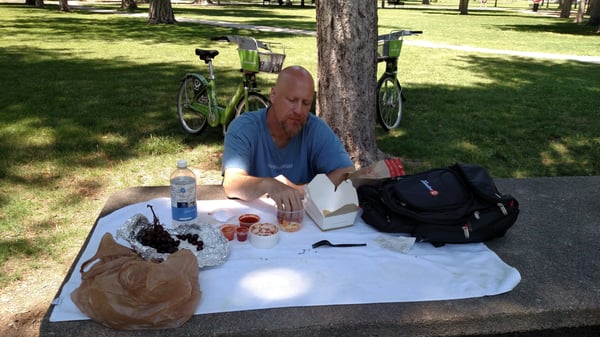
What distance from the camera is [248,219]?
225 cm

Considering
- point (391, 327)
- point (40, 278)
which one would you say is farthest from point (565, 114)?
point (40, 278)

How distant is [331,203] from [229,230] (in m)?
0.50

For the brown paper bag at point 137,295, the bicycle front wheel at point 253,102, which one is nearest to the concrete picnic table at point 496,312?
the brown paper bag at point 137,295

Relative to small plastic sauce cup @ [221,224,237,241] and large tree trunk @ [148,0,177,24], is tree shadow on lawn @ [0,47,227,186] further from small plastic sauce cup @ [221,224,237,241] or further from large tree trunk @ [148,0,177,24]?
large tree trunk @ [148,0,177,24]

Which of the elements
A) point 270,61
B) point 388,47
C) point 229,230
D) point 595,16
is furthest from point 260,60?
point 595,16

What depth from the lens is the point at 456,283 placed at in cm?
188

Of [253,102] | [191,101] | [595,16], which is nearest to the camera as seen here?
[253,102]

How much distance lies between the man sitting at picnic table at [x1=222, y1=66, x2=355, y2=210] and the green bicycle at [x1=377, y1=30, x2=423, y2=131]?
3.16m

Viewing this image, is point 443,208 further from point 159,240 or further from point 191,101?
point 191,101

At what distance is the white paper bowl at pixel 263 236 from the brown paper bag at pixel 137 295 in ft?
1.51

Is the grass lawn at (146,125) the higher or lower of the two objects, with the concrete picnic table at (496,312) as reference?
lower

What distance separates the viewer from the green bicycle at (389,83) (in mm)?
5797

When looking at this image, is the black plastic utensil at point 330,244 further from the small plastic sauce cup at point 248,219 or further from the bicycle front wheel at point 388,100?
the bicycle front wheel at point 388,100

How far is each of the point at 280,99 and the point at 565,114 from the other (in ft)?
20.7
